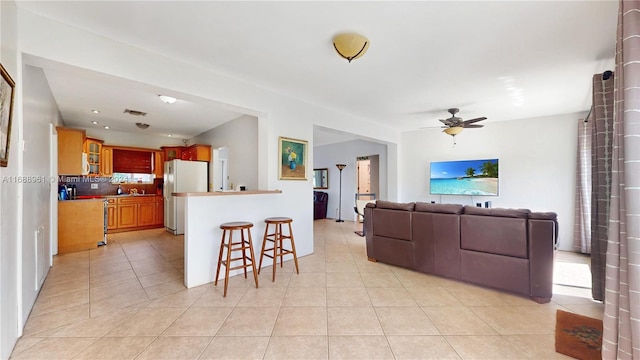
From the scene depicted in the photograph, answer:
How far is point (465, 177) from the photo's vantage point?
5578 millimetres

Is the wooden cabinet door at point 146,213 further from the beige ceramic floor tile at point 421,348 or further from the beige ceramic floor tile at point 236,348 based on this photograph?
the beige ceramic floor tile at point 421,348

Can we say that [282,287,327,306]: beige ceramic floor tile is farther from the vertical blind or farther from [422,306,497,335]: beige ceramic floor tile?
the vertical blind

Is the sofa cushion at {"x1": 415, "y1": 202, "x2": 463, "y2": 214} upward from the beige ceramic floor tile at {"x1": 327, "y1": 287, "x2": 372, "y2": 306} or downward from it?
upward

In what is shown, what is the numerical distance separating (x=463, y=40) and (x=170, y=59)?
290 centimetres

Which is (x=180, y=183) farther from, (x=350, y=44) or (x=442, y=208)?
(x=442, y=208)

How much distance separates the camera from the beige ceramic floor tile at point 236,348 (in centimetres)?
170

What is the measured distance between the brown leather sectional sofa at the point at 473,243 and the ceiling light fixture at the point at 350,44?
205cm

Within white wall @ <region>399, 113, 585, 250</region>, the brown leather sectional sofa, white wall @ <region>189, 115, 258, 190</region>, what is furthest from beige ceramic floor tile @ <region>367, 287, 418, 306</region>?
white wall @ <region>399, 113, 585, 250</region>

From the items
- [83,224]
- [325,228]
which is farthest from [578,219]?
[83,224]

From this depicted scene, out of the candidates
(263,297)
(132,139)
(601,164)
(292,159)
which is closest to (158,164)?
(132,139)

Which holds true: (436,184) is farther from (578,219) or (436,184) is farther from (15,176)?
(15,176)

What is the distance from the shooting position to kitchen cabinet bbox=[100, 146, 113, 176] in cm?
585

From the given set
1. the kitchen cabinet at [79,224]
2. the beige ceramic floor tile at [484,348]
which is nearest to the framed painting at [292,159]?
the beige ceramic floor tile at [484,348]

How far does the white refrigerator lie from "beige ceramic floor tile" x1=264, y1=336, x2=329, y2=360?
14.9ft
